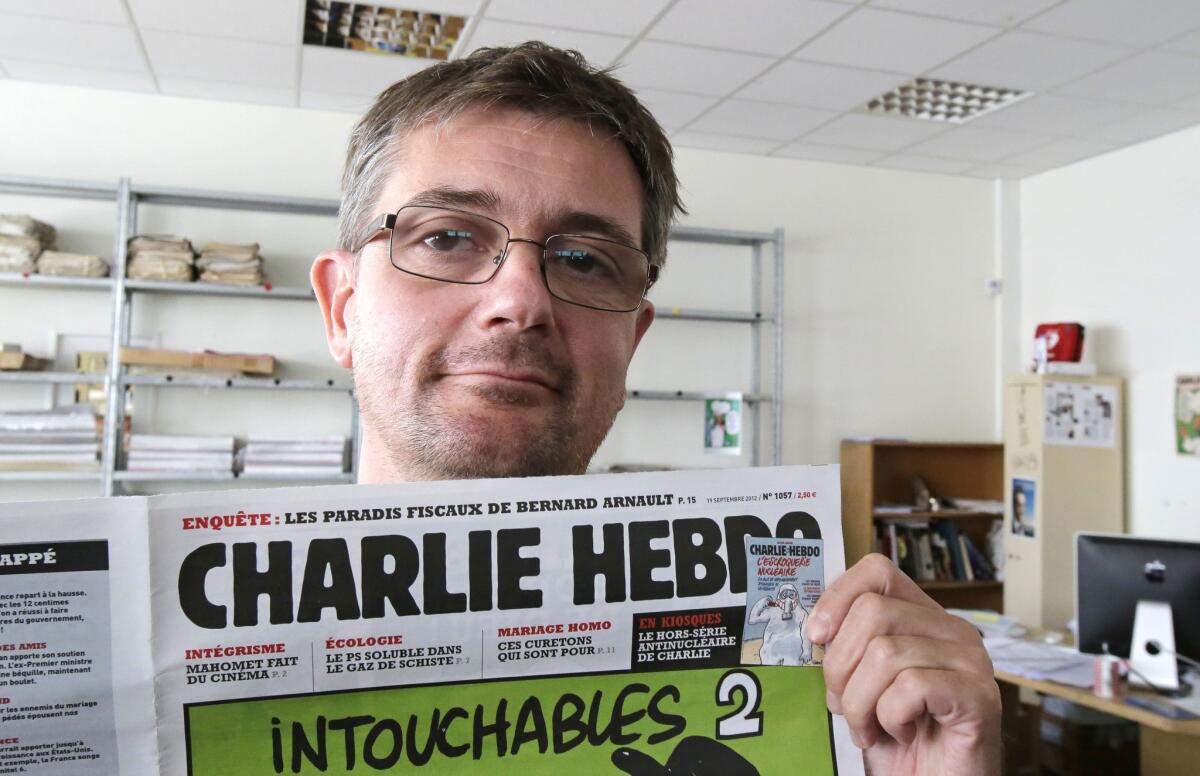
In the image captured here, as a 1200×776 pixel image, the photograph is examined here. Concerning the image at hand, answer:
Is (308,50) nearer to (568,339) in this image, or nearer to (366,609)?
(568,339)

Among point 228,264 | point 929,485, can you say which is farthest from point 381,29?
point 929,485

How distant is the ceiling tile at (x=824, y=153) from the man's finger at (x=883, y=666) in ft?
14.2

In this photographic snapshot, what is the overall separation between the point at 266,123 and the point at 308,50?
781 millimetres

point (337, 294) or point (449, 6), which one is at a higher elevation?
point (449, 6)

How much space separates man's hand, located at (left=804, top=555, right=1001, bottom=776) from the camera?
682 mm

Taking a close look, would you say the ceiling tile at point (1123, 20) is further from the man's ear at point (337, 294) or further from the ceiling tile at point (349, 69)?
the man's ear at point (337, 294)

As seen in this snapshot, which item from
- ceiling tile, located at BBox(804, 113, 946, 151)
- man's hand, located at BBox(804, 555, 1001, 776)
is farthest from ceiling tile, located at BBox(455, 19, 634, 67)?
man's hand, located at BBox(804, 555, 1001, 776)

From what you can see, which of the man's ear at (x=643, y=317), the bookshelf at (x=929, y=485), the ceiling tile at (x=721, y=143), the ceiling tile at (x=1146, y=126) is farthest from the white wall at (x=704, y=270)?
the man's ear at (x=643, y=317)

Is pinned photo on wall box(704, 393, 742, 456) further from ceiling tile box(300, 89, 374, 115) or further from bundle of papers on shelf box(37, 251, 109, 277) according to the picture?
bundle of papers on shelf box(37, 251, 109, 277)

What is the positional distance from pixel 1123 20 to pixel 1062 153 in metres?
1.74

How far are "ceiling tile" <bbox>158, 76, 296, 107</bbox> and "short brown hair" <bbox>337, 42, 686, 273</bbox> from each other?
334 centimetres

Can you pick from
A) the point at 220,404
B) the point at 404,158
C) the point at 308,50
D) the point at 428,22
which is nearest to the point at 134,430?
the point at 220,404

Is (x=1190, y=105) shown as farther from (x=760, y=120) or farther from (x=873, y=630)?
(x=873, y=630)

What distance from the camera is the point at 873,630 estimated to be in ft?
2.27
